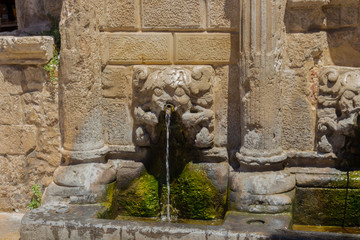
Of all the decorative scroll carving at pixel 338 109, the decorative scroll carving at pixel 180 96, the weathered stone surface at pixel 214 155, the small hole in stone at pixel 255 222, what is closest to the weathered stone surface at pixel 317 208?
the decorative scroll carving at pixel 338 109

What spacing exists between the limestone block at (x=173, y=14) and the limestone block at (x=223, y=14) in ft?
0.27

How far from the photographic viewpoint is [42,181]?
211 inches

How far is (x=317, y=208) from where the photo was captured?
4.71 meters

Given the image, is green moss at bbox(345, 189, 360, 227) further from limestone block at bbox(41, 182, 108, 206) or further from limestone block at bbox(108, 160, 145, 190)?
limestone block at bbox(41, 182, 108, 206)

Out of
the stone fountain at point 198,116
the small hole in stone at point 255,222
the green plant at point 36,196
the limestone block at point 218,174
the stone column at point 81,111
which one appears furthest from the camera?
the green plant at point 36,196

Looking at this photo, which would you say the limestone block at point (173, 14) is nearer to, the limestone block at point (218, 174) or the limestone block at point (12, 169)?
the limestone block at point (218, 174)

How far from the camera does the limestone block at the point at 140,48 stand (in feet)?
16.1

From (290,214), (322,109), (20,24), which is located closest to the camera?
(290,214)

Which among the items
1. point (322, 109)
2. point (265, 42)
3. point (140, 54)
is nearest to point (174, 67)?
point (140, 54)

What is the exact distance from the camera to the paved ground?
478cm

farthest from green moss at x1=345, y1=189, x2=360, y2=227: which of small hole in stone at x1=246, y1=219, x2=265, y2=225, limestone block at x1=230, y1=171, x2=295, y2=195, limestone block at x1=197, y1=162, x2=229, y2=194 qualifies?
limestone block at x1=197, y1=162, x2=229, y2=194

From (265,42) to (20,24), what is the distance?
8.53 ft

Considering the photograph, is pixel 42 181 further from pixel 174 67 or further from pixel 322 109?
pixel 322 109

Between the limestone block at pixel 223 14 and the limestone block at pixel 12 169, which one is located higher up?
the limestone block at pixel 223 14
